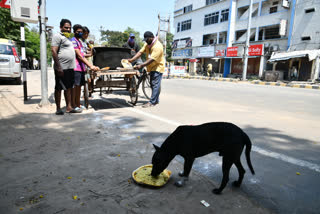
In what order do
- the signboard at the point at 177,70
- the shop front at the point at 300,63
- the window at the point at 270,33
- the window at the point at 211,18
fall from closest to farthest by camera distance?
the shop front at the point at 300,63 < the signboard at the point at 177,70 < the window at the point at 270,33 < the window at the point at 211,18

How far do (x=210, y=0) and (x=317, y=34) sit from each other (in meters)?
17.1

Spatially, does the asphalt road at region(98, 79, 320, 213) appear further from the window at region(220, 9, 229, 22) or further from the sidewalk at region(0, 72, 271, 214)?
the window at region(220, 9, 229, 22)

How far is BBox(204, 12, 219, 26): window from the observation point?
3266 cm

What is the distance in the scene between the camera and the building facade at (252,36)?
22.0 m

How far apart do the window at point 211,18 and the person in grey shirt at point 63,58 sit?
3157cm

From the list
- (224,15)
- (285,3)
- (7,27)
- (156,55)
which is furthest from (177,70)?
(156,55)

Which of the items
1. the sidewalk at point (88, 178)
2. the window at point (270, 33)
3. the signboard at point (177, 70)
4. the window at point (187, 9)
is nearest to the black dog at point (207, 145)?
the sidewalk at point (88, 178)

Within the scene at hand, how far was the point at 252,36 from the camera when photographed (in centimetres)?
2877

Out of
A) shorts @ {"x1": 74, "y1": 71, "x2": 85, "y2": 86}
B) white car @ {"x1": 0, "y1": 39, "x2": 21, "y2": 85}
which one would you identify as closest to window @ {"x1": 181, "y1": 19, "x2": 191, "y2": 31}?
white car @ {"x1": 0, "y1": 39, "x2": 21, "y2": 85}

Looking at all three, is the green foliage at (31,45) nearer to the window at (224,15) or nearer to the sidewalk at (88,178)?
the window at (224,15)

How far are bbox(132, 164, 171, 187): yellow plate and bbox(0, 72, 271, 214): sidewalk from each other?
0.18 feet

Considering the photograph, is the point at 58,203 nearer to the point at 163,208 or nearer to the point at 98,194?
the point at 98,194

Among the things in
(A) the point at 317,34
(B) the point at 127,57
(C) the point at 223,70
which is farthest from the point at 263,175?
(C) the point at 223,70

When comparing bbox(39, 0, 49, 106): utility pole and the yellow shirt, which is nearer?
bbox(39, 0, 49, 106): utility pole
